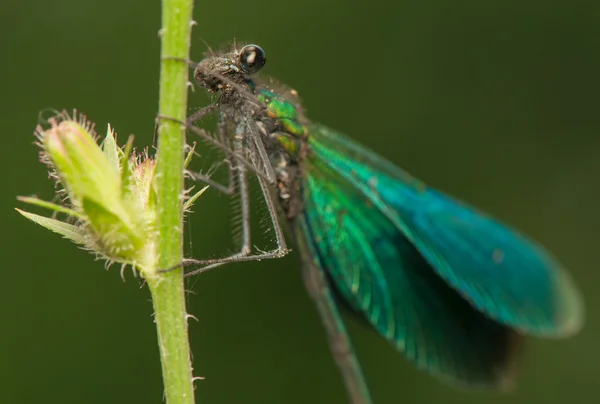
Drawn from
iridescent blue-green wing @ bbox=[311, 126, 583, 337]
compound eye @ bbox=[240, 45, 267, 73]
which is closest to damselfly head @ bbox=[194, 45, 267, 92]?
compound eye @ bbox=[240, 45, 267, 73]

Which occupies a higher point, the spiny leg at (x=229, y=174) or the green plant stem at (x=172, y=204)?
the spiny leg at (x=229, y=174)

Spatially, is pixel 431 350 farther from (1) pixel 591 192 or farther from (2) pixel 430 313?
(1) pixel 591 192

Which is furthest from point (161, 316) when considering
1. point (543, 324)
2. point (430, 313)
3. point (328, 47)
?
point (328, 47)

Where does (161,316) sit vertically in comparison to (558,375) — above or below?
below

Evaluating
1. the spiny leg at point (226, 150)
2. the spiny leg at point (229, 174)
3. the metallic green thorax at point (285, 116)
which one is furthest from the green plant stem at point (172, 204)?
the metallic green thorax at point (285, 116)

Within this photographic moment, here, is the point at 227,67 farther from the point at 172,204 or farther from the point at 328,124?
the point at 328,124

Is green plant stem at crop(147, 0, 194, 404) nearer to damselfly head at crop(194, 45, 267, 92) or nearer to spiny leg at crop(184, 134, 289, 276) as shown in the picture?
spiny leg at crop(184, 134, 289, 276)

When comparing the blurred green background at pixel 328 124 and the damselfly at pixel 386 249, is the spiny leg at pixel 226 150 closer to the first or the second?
the damselfly at pixel 386 249

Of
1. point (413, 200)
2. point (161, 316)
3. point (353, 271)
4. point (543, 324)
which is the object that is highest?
point (413, 200)

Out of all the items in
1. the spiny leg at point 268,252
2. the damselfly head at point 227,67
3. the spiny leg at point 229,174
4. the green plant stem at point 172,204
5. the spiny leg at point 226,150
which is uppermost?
the damselfly head at point 227,67
